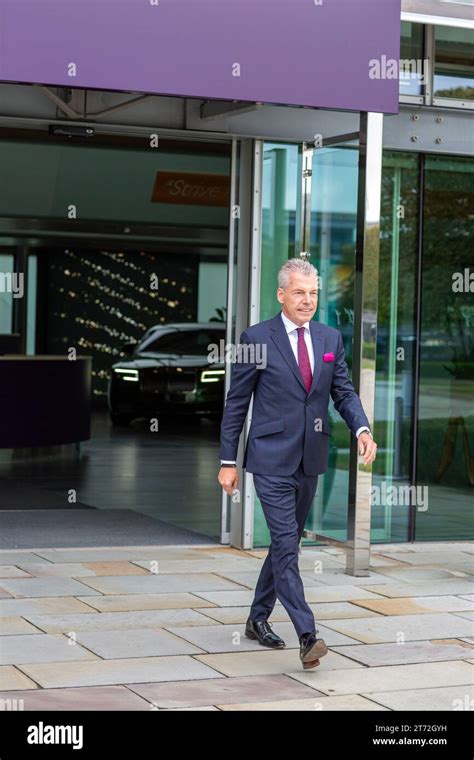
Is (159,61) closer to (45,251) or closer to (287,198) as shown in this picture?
(287,198)

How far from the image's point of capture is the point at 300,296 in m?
6.38

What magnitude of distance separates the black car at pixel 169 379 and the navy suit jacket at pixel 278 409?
13332 millimetres

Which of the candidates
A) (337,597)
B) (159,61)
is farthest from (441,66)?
(337,597)

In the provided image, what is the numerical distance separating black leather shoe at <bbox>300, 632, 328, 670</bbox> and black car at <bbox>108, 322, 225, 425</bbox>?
45.2 feet

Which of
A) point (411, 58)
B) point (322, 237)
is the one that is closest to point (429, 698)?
point (322, 237)

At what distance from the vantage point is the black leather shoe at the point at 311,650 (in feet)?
20.0

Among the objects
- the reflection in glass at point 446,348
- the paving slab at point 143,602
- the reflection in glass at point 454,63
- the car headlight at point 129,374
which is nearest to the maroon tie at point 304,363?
the paving slab at point 143,602

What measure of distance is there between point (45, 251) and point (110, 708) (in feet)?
70.2

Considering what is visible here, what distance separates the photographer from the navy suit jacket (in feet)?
21.0

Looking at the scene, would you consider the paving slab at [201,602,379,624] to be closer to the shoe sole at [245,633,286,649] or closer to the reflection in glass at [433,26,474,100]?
the shoe sole at [245,633,286,649]

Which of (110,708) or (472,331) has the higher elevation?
(472,331)

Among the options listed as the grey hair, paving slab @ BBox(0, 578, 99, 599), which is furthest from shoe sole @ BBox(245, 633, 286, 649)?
the grey hair

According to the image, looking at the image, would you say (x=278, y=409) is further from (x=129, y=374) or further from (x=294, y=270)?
(x=129, y=374)

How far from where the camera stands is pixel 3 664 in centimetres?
619
